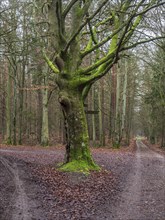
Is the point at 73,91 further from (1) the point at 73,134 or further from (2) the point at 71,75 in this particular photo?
(1) the point at 73,134

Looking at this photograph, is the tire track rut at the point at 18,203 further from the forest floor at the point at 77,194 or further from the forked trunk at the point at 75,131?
the forked trunk at the point at 75,131

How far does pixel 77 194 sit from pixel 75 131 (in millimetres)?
3886

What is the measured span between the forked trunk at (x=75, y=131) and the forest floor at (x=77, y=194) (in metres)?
0.87

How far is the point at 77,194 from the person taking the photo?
889 cm

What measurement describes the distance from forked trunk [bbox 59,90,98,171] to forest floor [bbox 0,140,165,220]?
87 cm

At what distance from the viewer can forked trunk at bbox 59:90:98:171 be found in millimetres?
12323

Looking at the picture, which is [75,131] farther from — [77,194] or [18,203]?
[18,203]

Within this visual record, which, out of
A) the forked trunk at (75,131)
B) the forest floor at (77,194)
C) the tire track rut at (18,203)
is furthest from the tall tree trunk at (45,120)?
the tire track rut at (18,203)

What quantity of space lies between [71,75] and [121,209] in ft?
22.7

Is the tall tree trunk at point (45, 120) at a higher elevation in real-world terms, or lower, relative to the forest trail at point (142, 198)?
higher

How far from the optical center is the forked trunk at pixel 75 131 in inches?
485

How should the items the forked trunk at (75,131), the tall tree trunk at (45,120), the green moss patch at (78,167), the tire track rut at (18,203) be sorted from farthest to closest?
1. the tall tree trunk at (45,120)
2. the forked trunk at (75,131)
3. the green moss patch at (78,167)
4. the tire track rut at (18,203)

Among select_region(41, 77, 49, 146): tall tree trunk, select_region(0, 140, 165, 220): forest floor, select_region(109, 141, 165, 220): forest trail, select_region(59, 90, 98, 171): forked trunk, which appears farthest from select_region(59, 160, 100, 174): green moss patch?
select_region(41, 77, 49, 146): tall tree trunk

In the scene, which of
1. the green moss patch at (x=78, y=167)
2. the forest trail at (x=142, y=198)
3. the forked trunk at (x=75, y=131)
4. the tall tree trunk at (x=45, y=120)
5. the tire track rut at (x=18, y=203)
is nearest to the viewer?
the tire track rut at (x=18, y=203)
